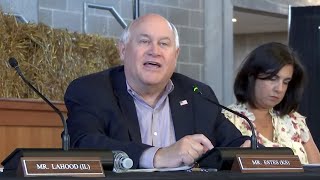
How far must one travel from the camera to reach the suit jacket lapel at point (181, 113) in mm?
3086

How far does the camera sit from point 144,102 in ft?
10.2

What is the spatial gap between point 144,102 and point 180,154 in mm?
552

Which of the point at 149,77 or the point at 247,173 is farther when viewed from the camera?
the point at 149,77

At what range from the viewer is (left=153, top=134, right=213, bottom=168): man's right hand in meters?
2.59

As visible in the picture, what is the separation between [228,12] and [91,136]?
16.7 feet

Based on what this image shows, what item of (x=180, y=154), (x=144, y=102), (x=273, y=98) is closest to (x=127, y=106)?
(x=144, y=102)

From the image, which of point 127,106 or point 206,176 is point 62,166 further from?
point 127,106

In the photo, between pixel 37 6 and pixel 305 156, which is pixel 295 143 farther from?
pixel 37 6

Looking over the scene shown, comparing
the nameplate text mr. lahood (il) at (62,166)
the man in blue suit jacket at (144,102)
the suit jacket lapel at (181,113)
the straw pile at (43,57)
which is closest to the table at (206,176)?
the nameplate text mr. lahood (il) at (62,166)

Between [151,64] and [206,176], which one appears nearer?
[206,176]

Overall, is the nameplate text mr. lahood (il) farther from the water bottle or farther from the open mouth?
the open mouth

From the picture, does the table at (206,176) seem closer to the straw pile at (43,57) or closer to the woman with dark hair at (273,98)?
the woman with dark hair at (273,98)

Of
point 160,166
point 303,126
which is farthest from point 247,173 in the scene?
point 303,126

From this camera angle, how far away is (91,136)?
2846 mm
